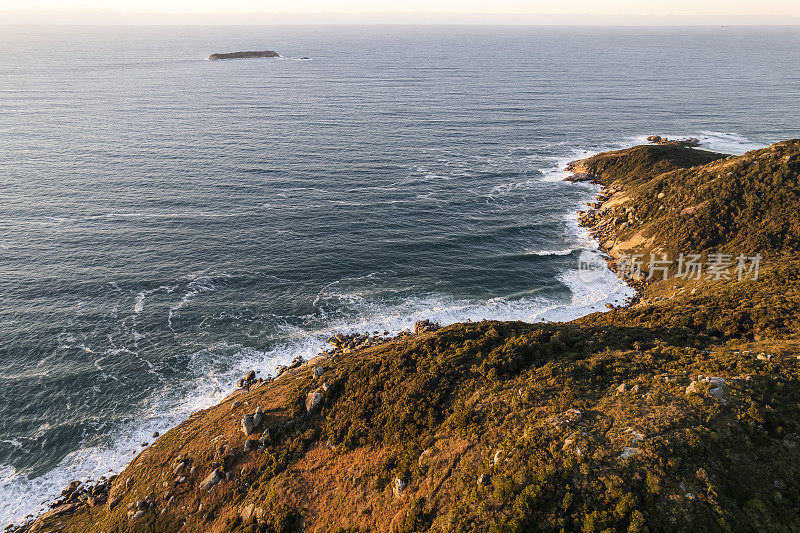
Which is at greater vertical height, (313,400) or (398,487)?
(398,487)

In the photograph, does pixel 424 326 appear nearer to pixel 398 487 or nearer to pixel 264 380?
pixel 264 380

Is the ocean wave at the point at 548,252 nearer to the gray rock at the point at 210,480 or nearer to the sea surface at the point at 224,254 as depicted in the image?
the sea surface at the point at 224,254

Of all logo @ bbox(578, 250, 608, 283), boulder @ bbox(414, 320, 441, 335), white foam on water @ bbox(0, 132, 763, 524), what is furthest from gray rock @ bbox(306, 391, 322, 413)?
logo @ bbox(578, 250, 608, 283)

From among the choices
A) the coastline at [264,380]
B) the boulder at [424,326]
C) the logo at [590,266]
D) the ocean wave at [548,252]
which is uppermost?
the ocean wave at [548,252]

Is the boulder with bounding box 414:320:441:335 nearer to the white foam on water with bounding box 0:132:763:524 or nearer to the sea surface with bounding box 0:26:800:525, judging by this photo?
the white foam on water with bounding box 0:132:763:524

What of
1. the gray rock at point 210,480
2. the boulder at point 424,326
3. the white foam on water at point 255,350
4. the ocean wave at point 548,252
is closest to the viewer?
the gray rock at point 210,480

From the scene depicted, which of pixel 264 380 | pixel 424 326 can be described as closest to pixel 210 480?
pixel 264 380

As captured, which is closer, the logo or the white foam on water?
the white foam on water

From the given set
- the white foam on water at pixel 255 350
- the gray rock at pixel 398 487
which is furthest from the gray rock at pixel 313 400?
the white foam on water at pixel 255 350
